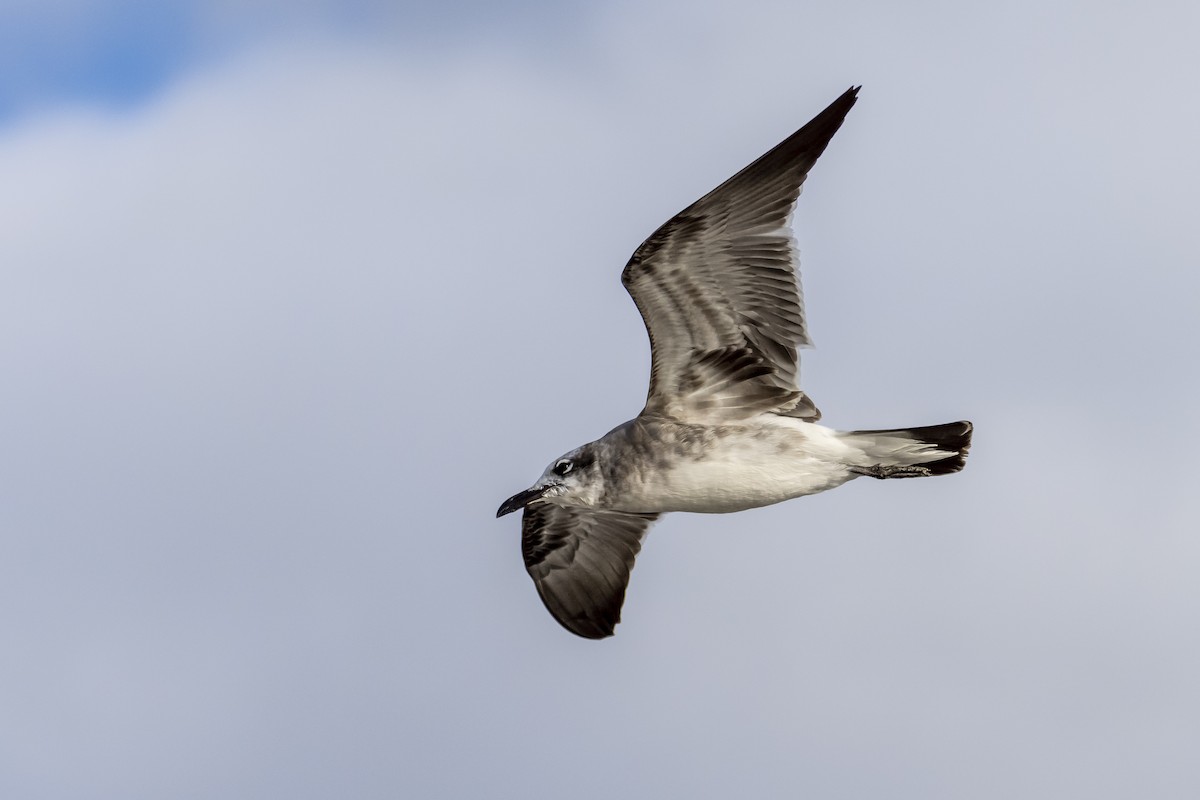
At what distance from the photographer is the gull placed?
16578 mm

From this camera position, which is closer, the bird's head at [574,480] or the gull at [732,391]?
the gull at [732,391]

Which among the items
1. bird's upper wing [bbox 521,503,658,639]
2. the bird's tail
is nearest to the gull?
the bird's tail

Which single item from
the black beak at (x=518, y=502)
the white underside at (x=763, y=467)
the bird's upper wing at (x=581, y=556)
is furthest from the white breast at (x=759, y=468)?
the bird's upper wing at (x=581, y=556)

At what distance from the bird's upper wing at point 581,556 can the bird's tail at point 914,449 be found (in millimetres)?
3395

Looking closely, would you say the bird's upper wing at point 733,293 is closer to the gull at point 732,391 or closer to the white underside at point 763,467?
the gull at point 732,391

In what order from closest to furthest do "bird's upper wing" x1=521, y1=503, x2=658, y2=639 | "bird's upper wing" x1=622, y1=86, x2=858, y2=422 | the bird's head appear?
"bird's upper wing" x1=622, y1=86, x2=858, y2=422, the bird's head, "bird's upper wing" x1=521, y1=503, x2=658, y2=639

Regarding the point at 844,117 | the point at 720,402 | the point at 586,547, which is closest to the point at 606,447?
the point at 720,402

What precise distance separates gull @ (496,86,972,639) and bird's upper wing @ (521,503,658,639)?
5.85 ft

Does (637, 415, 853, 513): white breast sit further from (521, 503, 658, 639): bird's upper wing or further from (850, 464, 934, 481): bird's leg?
(521, 503, 658, 639): bird's upper wing

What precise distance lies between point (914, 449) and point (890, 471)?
0.34 metres

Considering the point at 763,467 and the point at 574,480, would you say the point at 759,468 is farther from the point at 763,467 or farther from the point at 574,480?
the point at 574,480

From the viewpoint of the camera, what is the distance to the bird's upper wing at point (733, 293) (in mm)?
16484

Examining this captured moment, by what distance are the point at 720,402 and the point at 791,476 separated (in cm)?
110

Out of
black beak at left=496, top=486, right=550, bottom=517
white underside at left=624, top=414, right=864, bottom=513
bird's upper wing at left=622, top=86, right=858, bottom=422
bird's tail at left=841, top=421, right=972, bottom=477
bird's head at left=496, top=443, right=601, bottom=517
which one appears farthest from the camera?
black beak at left=496, top=486, right=550, bottom=517
